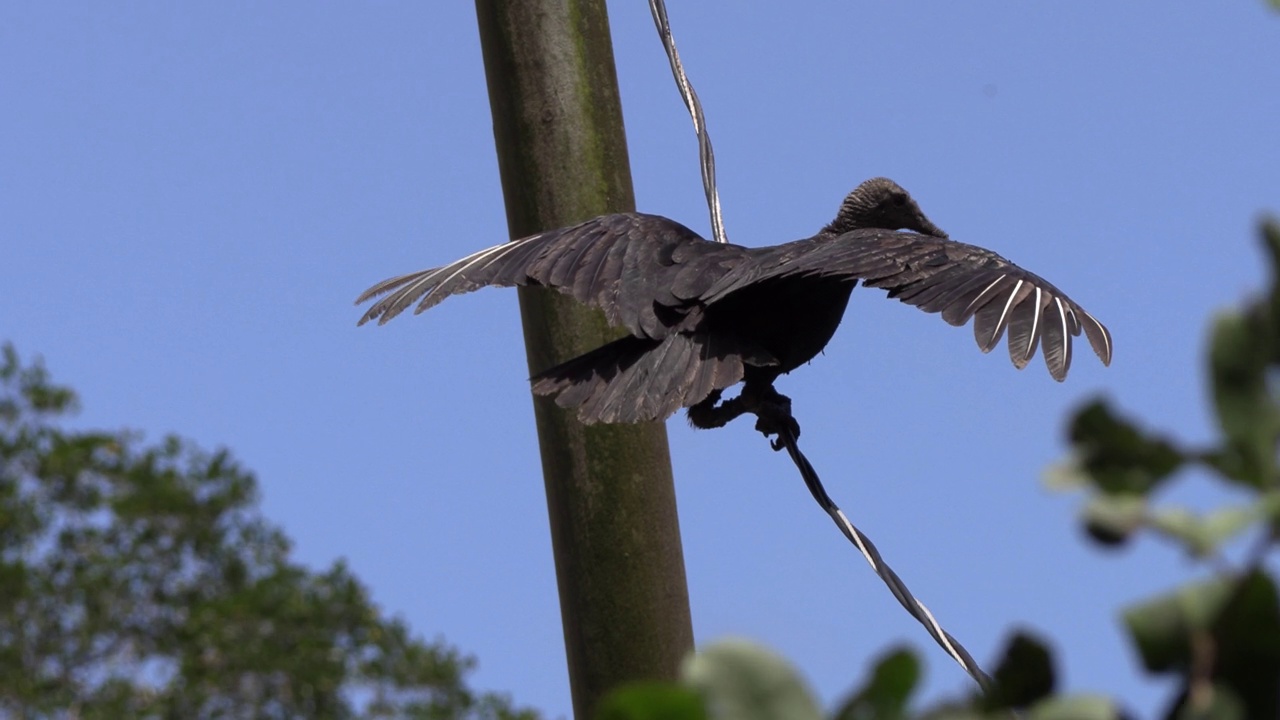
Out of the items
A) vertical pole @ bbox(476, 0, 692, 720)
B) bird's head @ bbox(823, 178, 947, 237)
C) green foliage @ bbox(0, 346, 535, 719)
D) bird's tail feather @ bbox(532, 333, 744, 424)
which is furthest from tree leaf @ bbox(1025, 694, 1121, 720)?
green foliage @ bbox(0, 346, 535, 719)

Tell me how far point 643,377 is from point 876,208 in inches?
55.5

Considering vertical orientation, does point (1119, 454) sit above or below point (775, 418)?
below

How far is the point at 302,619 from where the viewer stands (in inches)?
346

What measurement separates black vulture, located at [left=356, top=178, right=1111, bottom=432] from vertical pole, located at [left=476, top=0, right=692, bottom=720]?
10 cm

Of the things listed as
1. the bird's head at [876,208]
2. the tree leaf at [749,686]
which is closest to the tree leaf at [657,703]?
the tree leaf at [749,686]

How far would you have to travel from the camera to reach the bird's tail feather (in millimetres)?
2814

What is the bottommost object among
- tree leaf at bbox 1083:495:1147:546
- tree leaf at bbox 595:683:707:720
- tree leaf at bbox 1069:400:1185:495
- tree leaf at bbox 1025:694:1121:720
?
tree leaf at bbox 1025:694:1121:720

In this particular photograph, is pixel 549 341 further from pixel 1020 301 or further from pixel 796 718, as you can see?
pixel 796 718

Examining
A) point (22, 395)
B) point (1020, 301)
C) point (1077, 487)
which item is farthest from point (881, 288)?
point (22, 395)

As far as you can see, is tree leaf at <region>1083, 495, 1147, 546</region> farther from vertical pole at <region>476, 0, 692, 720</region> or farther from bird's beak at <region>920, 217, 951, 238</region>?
bird's beak at <region>920, 217, 951, 238</region>

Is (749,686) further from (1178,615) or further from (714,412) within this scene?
(714,412)

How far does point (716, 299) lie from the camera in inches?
116

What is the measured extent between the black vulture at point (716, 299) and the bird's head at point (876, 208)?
784 millimetres

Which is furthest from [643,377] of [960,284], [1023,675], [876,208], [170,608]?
[170,608]
